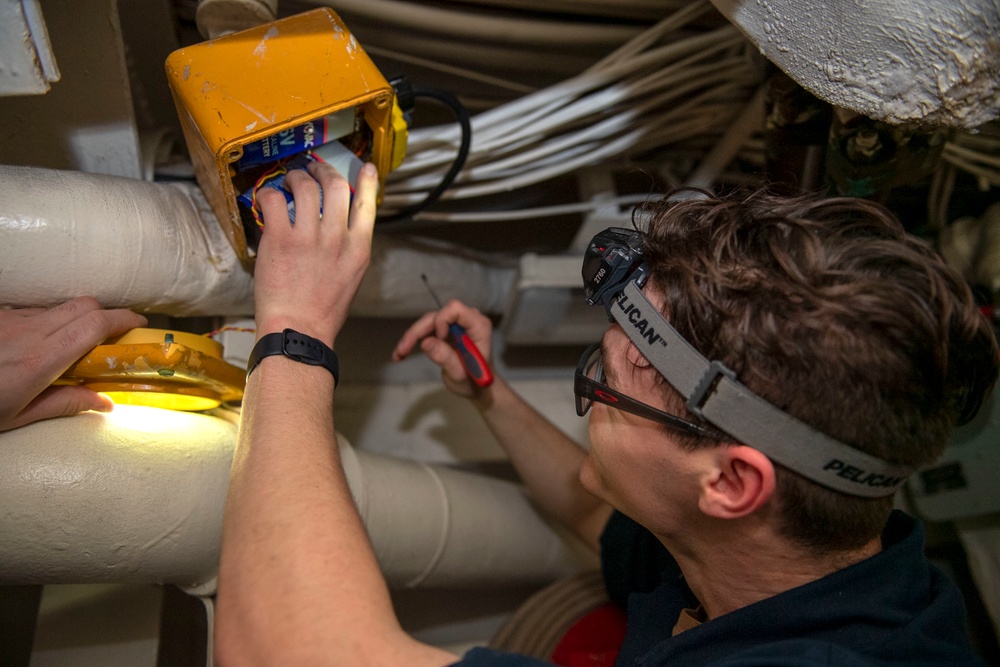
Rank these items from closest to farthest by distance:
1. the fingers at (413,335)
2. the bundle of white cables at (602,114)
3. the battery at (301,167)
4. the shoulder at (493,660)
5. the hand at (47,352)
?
the shoulder at (493,660)
the hand at (47,352)
the battery at (301,167)
the bundle of white cables at (602,114)
the fingers at (413,335)

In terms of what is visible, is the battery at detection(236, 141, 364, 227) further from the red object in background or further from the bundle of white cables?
the red object in background

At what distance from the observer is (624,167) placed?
1308 mm

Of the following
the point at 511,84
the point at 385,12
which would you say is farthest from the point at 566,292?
the point at 385,12

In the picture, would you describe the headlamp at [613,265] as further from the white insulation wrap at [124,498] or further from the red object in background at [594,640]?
the red object in background at [594,640]

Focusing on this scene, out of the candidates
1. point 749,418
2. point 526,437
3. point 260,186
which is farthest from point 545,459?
point 260,186

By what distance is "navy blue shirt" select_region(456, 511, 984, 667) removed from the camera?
668mm

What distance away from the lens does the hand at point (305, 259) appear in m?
0.79

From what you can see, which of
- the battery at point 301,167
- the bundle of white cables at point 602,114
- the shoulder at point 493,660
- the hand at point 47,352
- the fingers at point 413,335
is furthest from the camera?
the fingers at point 413,335

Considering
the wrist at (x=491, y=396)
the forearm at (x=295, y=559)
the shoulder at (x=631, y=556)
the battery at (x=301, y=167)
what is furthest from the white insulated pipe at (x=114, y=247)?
the shoulder at (x=631, y=556)

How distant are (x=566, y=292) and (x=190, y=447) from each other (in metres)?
0.70

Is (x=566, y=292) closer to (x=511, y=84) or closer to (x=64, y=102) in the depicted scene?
(x=511, y=84)

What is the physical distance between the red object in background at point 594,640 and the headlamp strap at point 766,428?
0.62 metres

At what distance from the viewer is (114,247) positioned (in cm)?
82

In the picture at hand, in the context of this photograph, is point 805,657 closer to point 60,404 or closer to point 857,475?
point 857,475
